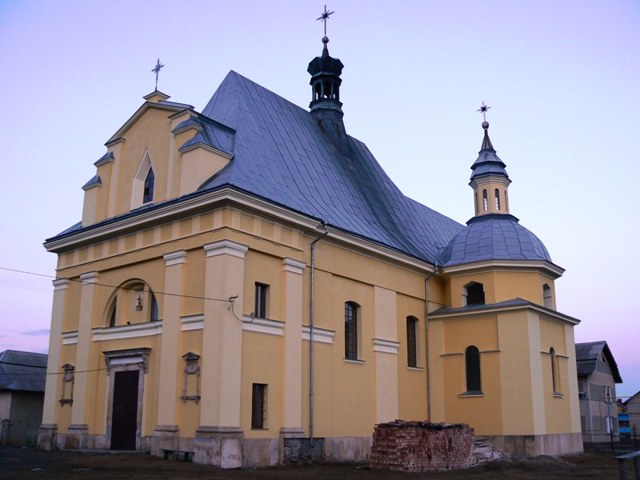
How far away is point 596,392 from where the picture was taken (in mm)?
47719

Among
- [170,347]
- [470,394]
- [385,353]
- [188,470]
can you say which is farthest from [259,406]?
[470,394]

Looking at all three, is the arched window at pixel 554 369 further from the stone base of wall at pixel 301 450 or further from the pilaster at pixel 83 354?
the pilaster at pixel 83 354

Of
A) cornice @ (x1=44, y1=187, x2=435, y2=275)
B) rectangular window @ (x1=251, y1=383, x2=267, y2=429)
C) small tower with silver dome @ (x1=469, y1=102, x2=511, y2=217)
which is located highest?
small tower with silver dome @ (x1=469, y1=102, x2=511, y2=217)

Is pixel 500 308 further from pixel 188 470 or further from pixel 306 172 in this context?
pixel 188 470

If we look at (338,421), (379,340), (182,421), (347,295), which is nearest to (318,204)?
(347,295)

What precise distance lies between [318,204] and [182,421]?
8.93 m

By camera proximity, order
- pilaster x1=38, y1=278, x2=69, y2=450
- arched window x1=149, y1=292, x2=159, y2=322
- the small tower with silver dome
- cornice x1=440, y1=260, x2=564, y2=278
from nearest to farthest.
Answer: arched window x1=149, y1=292, x2=159, y2=322 → pilaster x1=38, y1=278, x2=69, y2=450 → cornice x1=440, y1=260, x2=564, y2=278 → the small tower with silver dome

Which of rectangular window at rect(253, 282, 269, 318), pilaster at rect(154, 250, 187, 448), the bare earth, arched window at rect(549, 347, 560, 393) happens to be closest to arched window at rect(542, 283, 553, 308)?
arched window at rect(549, 347, 560, 393)

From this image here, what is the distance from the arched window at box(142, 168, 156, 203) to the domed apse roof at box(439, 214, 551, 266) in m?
13.2

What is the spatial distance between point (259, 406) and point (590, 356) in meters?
34.4

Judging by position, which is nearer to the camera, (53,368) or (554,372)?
(53,368)

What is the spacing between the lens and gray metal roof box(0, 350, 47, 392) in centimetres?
3137

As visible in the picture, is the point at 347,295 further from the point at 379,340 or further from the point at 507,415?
the point at 507,415

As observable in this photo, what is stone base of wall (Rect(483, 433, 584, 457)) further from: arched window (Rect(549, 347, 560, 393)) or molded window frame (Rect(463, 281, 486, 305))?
molded window frame (Rect(463, 281, 486, 305))
